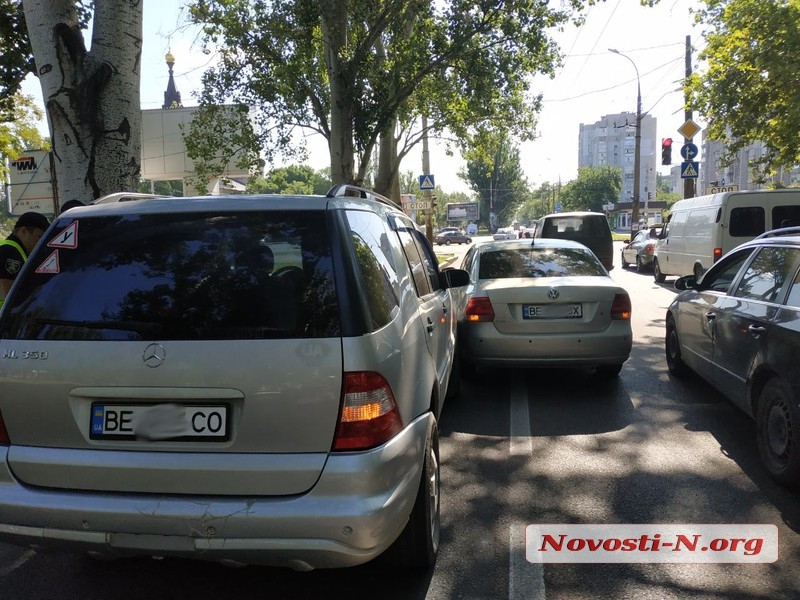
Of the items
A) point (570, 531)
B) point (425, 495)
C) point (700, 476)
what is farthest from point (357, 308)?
point (700, 476)

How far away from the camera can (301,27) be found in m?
16.6

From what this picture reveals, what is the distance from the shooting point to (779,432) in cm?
412

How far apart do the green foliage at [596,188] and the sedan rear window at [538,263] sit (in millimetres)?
88114

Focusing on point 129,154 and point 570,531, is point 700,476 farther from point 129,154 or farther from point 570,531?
point 129,154

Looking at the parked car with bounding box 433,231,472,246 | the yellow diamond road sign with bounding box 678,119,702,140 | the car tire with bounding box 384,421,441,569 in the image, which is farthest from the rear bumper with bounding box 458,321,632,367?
the parked car with bounding box 433,231,472,246

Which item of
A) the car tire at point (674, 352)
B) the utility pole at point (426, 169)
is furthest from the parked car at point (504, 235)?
the car tire at point (674, 352)

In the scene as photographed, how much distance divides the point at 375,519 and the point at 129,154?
16.7 feet

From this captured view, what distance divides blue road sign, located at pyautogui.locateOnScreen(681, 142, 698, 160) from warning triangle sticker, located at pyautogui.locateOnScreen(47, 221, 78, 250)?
1893cm

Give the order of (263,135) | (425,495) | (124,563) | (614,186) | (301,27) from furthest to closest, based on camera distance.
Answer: (614,186)
(263,135)
(301,27)
(124,563)
(425,495)

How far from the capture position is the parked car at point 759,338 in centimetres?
393

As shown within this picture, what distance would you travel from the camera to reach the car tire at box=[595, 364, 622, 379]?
665cm

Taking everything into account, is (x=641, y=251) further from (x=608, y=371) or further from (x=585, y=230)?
(x=608, y=371)

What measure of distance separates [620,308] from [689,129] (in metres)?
14.8

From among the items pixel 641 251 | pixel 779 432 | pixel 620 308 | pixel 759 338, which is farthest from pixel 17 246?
pixel 641 251
